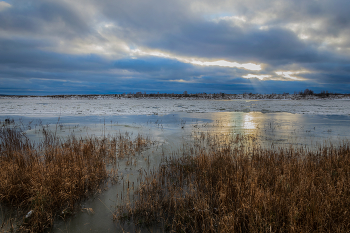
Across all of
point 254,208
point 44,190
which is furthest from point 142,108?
point 254,208

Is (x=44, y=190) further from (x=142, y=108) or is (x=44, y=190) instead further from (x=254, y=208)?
(x=142, y=108)

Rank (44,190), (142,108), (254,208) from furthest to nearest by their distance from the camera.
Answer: (142,108), (44,190), (254,208)

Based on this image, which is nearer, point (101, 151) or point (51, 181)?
point (51, 181)

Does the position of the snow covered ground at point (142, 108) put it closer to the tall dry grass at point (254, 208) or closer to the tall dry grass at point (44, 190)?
the tall dry grass at point (44, 190)

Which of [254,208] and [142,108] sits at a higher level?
[142,108]

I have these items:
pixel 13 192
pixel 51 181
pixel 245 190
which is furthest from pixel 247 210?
pixel 13 192

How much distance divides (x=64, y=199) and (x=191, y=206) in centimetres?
323

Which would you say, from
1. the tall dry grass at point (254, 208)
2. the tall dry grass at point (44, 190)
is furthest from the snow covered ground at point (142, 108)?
the tall dry grass at point (254, 208)

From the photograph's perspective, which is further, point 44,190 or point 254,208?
point 44,190

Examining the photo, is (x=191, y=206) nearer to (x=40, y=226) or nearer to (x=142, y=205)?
(x=142, y=205)

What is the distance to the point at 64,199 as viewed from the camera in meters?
4.51

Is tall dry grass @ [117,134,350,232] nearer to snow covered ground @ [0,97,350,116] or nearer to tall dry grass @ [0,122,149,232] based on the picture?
tall dry grass @ [0,122,149,232]

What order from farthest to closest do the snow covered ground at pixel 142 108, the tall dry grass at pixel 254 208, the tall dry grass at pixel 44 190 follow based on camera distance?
the snow covered ground at pixel 142 108 → the tall dry grass at pixel 44 190 → the tall dry grass at pixel 254 208

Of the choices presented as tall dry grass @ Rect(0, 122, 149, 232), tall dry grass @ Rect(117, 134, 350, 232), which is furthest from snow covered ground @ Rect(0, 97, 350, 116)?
tall dry grass @ Rect(117, 134, 350, 232)
